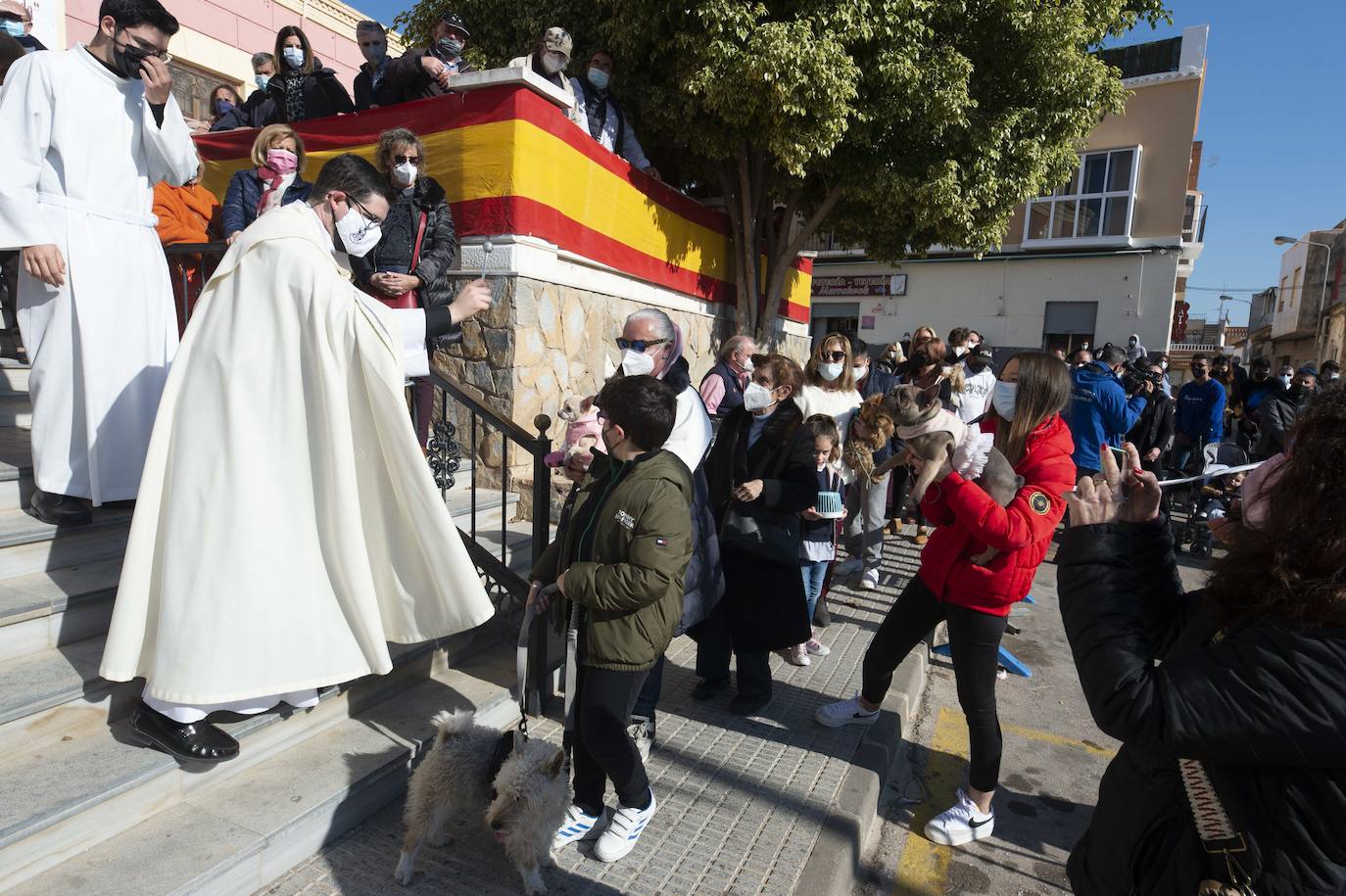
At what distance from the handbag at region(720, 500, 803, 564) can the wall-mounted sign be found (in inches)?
767

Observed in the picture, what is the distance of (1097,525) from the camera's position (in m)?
1.57

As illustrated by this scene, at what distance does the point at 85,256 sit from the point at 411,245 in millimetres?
2029

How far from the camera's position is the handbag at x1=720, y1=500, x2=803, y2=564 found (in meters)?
3.69

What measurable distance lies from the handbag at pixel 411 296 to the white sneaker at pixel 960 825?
12.9 ft

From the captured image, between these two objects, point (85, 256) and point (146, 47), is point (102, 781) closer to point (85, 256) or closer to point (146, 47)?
point (85, 256)

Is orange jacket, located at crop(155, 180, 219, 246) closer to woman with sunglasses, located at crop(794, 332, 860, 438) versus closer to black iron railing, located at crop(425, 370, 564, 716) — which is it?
black iron railing, located at crop(425, 370, 564, 716)

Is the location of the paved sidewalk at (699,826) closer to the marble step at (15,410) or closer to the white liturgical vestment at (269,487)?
the white liturgical vestment at (269,487)

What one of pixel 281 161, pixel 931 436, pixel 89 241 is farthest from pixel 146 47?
pixel 931 436

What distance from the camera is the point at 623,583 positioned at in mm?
2443

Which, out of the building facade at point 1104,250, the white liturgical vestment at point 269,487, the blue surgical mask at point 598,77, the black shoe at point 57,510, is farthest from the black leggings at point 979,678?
the building facade at point 1104,250

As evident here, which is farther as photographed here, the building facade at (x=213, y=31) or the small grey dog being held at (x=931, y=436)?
the building facade at (x=213, y=31)

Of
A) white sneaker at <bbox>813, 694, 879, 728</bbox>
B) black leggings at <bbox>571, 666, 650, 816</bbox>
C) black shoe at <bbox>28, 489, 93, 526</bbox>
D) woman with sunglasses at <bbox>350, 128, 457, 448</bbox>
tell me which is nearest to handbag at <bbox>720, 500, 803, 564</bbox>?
white sneaker at <bbox>813, 694, 879, 728</bbox>

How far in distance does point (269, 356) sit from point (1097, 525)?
2.51 meters

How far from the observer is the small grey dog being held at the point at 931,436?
8.41 feet
